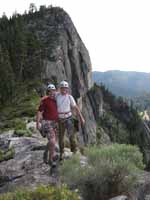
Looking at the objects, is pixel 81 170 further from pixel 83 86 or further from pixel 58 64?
pixel 83 86

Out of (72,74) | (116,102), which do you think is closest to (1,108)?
(72,74)

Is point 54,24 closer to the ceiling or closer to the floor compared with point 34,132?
closer to the ceiling

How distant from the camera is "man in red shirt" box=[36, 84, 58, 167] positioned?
38.3 feet

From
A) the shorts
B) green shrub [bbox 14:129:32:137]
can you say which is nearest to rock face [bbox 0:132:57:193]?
the shorts

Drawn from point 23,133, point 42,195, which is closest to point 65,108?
point 42,195

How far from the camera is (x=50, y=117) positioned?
1182cm

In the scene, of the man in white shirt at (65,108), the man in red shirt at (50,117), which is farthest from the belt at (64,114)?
the man in red shirt at (50,117)

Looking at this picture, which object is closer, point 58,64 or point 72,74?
point 58,64

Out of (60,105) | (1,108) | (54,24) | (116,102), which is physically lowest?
(116,102)

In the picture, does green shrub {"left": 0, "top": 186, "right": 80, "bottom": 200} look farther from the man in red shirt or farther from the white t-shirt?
the white t-shirt

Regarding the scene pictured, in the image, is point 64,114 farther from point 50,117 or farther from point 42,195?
point 42,195

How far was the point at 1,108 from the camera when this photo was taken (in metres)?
37.9

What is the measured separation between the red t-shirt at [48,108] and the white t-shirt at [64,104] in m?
0.16

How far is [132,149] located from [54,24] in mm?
71282
